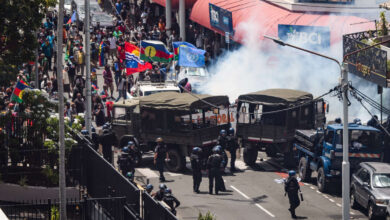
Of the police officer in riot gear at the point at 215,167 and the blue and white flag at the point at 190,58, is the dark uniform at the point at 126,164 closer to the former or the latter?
the police officer in riot gear at the point at 215,167

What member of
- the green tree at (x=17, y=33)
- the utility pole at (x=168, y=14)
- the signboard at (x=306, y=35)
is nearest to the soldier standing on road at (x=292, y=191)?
the green tree at (x=17, y=33)

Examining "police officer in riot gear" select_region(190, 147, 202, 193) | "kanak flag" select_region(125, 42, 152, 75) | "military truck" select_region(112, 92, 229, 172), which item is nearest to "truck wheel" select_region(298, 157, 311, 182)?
"military truck" select_region(112, 92, 229, 172)

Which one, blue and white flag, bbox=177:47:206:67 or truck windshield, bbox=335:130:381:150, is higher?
blue and white flag, bbox=177:47:206:67

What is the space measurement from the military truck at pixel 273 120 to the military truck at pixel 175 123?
83cm

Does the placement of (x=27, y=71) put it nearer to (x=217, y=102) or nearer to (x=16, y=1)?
(x=217, y=102)

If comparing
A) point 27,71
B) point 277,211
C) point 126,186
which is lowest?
point 277,211

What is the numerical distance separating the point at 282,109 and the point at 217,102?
7.63 feet

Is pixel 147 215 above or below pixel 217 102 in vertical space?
below

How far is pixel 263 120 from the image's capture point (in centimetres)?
Result: 3048

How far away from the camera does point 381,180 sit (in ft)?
79.3

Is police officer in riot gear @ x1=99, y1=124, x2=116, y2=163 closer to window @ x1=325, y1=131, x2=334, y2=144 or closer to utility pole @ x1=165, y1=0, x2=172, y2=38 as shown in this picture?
window @ x1=325, y1=131, x2=334, y2=144

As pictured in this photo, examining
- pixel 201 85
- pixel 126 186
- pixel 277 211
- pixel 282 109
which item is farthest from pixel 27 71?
pixel 126 186

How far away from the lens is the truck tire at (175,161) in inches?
1166

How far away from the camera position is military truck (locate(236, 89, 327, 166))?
29859mm
